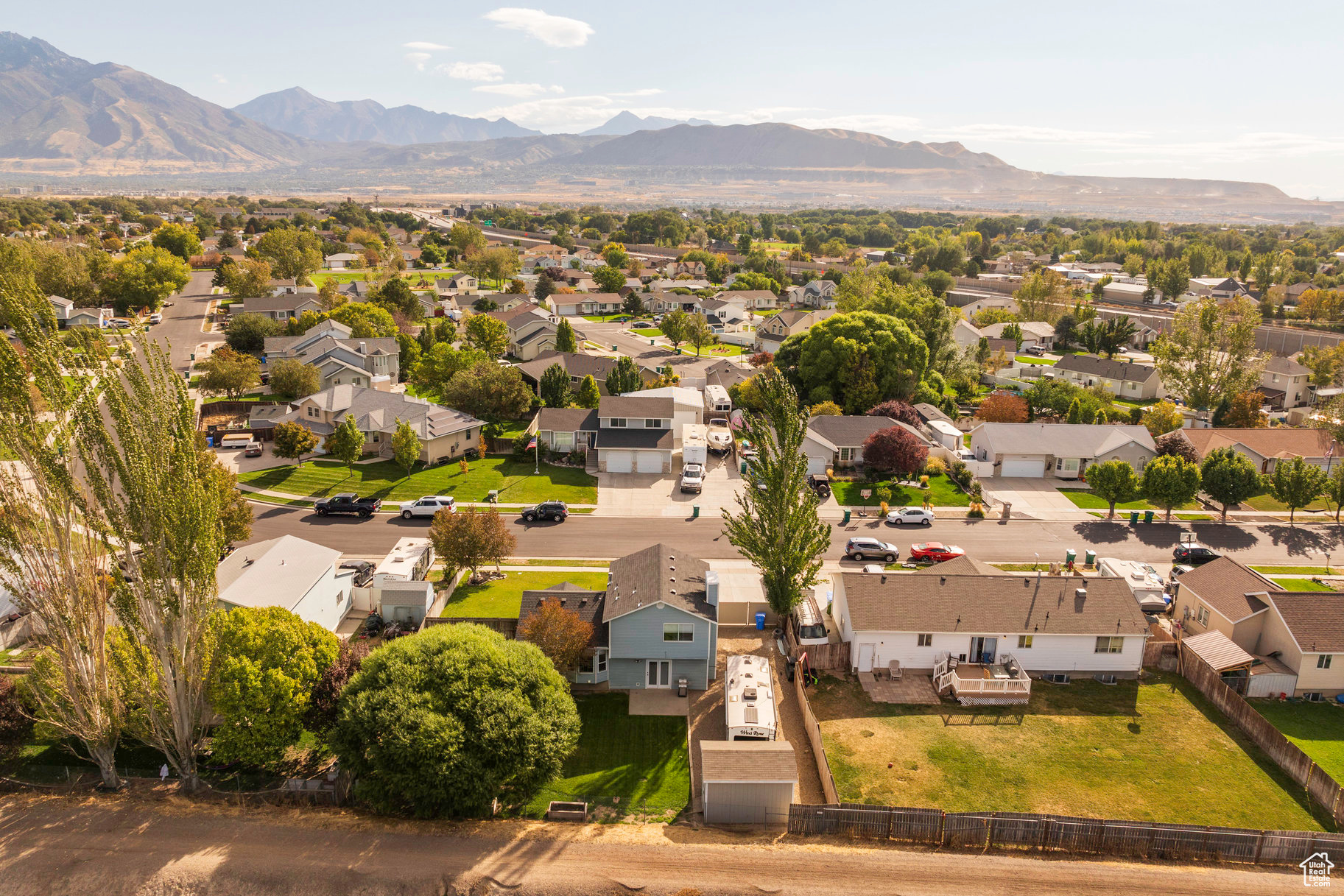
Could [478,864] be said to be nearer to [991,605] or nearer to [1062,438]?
[991,605]

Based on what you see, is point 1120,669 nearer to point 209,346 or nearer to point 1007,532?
point 1007,532

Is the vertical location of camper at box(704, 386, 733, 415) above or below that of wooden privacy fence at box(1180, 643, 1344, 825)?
above

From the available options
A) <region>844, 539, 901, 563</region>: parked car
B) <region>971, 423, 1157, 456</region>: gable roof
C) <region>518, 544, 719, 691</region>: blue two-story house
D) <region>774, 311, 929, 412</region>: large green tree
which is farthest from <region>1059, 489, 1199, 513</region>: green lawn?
<region>518, 544, 719, 691</region>: blue two-story house

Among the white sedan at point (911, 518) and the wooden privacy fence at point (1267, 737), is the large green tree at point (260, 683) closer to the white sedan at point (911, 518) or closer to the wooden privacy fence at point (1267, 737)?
the wooden privacy fence at point (1267, 737)

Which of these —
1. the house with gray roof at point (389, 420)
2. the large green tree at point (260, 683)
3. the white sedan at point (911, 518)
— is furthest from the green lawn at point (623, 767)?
the house with gray roof at point (389, 420)

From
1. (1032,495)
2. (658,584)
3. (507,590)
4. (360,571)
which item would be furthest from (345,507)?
(1032,495)

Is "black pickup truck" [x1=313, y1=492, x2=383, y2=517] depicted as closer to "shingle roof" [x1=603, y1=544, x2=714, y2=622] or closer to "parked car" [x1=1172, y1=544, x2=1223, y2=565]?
"shingle roof" [x1=603, y1=544, x2=714, y2=622]
